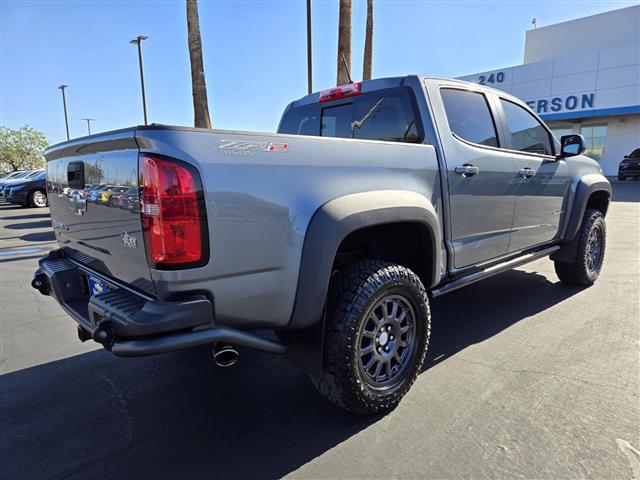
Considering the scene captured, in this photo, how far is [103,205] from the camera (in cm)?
228

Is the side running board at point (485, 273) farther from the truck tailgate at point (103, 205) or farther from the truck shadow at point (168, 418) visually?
the truck tailgate at point (103, 205)

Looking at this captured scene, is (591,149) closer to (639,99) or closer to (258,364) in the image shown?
(639,99)

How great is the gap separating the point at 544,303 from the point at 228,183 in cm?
380

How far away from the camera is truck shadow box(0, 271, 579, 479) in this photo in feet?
Answer: 7.30

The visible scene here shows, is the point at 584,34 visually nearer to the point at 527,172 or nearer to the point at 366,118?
the point at 527,172

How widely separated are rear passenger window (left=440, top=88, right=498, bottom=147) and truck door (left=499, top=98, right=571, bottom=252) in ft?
0.85

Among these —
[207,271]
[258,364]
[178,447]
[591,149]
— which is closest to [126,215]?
[207,271]

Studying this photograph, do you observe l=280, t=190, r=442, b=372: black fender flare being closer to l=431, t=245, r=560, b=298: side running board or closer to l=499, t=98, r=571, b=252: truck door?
l=431, t=245, r=560, b=298: side running board

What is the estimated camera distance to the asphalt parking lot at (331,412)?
220cm

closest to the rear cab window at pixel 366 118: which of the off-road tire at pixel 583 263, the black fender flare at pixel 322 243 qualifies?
the black fender flare at pixel 322 243

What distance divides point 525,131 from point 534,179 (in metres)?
0.53

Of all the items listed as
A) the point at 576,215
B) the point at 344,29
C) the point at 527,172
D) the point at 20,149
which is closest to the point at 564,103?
the point at 344,29

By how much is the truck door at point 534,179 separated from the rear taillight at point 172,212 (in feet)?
9.35

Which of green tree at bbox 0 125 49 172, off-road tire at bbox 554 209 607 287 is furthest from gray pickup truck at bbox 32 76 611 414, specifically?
green tree at bbox 0 125 49 172
